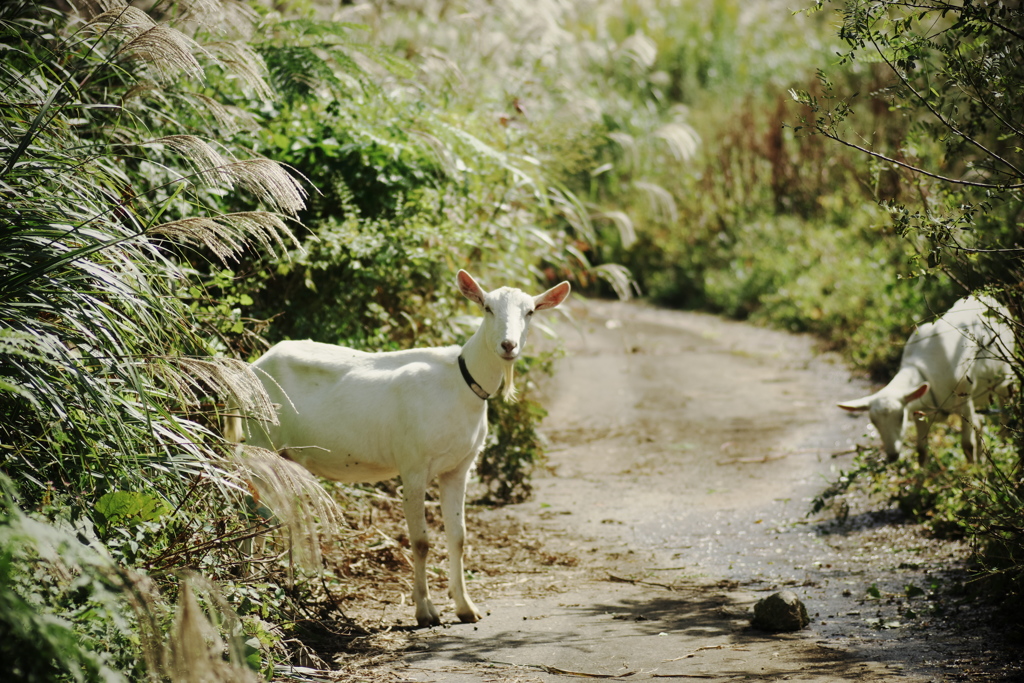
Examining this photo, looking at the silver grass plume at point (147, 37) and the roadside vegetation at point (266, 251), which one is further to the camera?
the silver grass plume at point (147, 37)

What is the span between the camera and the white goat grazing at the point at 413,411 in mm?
4633

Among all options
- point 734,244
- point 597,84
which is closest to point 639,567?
point 734,244

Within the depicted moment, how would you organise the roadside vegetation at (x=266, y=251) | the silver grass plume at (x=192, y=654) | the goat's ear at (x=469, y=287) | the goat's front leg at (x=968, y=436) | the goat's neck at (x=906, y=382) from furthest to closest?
the goat's neck at (x=906, y=382) < the goat's front leg at (x=968, y=436) < the goat's ear at (x=469, y=287) < the roadside vegetation at (x=266, y=251) < the silver grass plume at (x=192, y=654)

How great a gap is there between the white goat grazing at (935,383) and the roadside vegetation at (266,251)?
1.03ft

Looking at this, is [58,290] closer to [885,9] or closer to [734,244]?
[885,9]

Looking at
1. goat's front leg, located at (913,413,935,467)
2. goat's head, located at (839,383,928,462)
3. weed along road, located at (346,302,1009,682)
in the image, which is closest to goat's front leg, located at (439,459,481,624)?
weed along road, located at (346,302,1009,682)

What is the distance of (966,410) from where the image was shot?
6297mm

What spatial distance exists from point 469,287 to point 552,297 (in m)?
0.45

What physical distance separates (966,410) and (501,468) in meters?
3.31

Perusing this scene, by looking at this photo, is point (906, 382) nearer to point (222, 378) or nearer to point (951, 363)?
point (951, 363)

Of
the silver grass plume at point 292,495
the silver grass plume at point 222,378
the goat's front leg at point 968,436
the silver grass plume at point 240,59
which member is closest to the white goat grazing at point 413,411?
the silver grass plume at point 222,378

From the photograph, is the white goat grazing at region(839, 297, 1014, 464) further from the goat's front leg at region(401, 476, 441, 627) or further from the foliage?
the goat's front leg at region(401, 476, 441, 627)

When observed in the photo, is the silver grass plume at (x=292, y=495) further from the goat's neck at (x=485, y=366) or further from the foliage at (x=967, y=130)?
the foliage at (x=967, y=130)

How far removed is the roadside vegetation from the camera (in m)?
3.13
